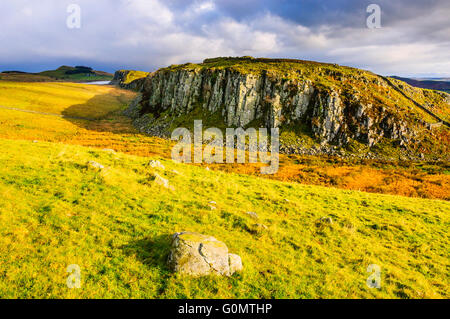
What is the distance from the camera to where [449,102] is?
298ft

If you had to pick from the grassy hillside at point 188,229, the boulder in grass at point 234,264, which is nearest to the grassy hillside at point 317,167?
the grassy hillside at point 188,229

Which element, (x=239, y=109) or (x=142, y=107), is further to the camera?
(x=142, y=107)

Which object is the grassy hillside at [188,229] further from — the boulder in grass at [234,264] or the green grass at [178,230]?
the boulder in grass at [234,264]

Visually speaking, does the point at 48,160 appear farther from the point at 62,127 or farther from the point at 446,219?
the point at 62,127

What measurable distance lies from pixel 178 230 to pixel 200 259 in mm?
3373

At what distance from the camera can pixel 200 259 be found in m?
8.71

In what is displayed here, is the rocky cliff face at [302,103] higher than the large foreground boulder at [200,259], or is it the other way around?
the rocky cliff face at [302,103]

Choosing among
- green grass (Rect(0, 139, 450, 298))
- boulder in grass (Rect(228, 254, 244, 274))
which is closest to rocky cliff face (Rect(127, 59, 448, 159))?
green grass (Rect(0, 139, 450, 298))

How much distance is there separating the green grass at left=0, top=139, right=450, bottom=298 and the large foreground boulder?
0.31m

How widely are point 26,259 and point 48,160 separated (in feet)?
39.7

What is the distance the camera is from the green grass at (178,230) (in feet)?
26.6

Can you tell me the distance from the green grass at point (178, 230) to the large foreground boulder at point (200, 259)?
309mm
